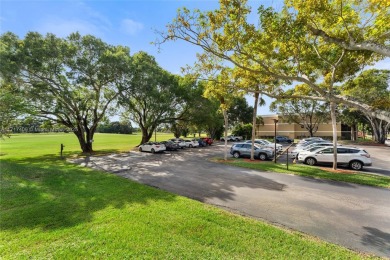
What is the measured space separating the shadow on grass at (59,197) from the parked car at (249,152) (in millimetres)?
12759

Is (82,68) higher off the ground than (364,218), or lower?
higher

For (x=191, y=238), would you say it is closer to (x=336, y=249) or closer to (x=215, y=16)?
(x=336, y=249)

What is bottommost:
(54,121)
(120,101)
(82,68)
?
(54,121)

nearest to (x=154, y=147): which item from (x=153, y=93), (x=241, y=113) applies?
(x=153, y=93)

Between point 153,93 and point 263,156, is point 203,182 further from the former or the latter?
point 153,93

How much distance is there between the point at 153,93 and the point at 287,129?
45345 mm

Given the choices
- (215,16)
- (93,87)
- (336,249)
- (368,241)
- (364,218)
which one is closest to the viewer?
(336,249)

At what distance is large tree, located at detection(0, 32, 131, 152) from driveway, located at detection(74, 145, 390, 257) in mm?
13527

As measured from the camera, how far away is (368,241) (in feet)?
16.6

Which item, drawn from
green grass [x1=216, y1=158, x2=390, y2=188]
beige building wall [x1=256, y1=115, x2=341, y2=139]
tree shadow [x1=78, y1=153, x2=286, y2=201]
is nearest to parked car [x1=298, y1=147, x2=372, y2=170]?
green grass [x1=216, y1=158, x2=390, y2=188]

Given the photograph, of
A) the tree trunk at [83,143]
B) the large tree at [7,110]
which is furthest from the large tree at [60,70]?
the large tree at [7,110]

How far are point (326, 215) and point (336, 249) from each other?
2.12m

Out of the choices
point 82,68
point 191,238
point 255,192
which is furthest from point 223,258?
point 82,68

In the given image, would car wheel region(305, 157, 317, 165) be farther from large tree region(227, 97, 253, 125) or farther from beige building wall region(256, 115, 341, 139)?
beige building wall region(256, 115, 341, 139)
